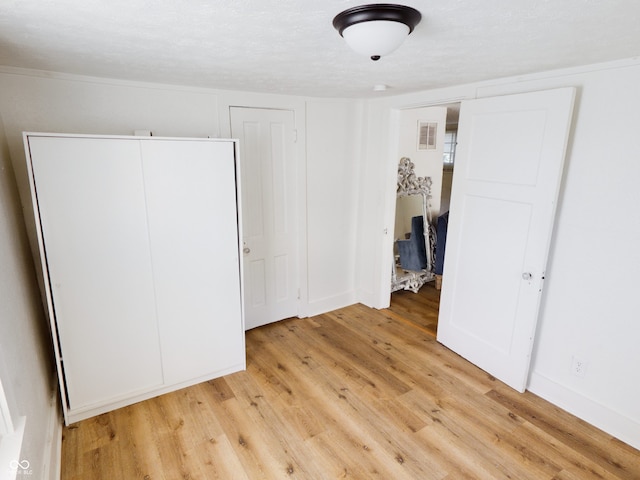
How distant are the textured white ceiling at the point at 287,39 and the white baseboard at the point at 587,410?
201 centimetres

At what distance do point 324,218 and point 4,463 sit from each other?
2.83 meters

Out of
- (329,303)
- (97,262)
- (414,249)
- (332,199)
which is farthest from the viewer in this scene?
(414,249)

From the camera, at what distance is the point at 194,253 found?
240 cm

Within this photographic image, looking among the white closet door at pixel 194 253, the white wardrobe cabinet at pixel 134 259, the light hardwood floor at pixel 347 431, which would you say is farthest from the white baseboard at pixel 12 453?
the white closet door at pixel 194 253

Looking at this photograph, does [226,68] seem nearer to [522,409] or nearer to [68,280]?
[68,280]

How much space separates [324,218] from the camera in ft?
11.8

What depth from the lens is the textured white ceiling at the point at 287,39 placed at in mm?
1206

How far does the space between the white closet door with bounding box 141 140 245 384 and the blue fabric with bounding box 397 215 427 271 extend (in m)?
2.33

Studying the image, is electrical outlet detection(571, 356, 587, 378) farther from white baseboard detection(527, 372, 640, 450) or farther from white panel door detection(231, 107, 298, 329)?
white panel door detection(231, 107, 298, 329)

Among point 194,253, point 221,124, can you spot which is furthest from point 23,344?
point 221,124

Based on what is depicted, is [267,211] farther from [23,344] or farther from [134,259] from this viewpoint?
[23,344]

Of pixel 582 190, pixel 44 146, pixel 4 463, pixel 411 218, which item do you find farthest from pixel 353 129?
pixel 4 463

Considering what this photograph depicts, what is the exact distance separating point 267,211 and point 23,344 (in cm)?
194

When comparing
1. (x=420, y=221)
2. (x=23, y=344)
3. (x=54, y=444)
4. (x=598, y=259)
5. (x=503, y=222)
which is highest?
(x=503, y=222)
